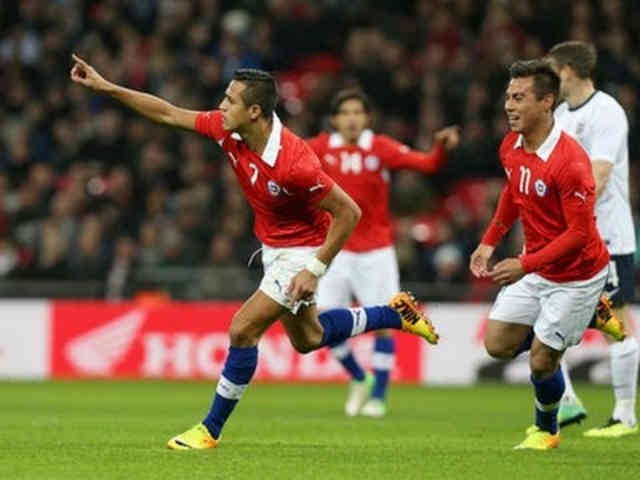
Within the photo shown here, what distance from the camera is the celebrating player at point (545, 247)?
27.2 ft

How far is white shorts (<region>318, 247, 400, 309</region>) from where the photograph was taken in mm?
12430

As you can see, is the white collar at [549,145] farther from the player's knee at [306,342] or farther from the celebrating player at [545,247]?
the player's knee at [306,342]

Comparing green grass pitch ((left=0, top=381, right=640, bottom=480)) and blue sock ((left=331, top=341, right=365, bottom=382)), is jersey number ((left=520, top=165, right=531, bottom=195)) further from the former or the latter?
blue sock ((left=331, top=341, right=365, bottom=382))

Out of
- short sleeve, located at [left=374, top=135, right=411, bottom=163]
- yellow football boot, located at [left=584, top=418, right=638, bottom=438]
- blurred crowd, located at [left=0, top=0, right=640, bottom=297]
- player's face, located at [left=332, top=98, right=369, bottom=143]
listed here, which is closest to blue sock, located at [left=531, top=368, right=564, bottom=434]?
yellow football boot, located at [left=584, top=418, right=638, bottom=438]

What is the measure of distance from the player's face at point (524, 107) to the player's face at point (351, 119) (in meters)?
3.70

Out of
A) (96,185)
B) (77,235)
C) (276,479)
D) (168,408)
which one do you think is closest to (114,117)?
(96,185)

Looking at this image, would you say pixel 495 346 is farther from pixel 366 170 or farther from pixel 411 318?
pixel 366 170

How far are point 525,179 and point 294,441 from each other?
2.19m

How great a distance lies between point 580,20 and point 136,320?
281 inches

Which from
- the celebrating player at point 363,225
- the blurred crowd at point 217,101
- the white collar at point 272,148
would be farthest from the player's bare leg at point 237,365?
the blurred crowd at point 217,101

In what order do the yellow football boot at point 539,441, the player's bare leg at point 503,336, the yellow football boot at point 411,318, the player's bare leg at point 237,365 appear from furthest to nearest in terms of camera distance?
the yellow football boot at point 411,318, the player's bare leg at point 503,336, the yellow football boot at point 539,441, the player's bare leg at point 237,365

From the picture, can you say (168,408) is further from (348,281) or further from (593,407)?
(593,407)

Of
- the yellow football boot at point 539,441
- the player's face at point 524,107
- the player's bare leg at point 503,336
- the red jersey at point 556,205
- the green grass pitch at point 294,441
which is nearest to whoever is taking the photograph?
the green grass pitch at point 294,441

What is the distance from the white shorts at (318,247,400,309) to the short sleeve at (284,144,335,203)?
3.99m
